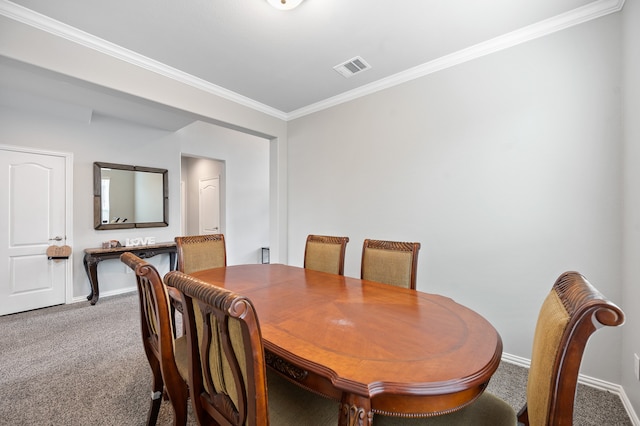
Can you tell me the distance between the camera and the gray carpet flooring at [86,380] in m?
1.72

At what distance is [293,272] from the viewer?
91.1 inches

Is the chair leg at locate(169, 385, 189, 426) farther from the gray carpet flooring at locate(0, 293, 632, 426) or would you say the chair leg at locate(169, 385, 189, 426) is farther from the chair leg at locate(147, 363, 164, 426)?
the gray carpet flooring at locate(0, 293, 632, 426)

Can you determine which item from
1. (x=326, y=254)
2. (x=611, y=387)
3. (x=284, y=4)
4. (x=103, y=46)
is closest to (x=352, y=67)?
(x=284, y=4)

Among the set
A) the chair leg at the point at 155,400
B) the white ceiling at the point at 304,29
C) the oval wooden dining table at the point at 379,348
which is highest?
the white ceiling at the point at 304,29

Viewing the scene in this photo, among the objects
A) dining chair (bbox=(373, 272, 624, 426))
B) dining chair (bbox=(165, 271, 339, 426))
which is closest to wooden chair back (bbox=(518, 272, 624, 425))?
dining chair (bbox=(373, 272, 624, 426))

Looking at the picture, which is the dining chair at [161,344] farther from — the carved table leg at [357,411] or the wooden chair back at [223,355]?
the carved table leg at [357,411]

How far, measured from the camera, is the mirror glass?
410 cm

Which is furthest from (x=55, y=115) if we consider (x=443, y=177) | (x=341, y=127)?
(x=443, y=177)

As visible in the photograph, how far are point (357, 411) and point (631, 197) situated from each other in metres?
2.17

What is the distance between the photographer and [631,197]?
1.73 metres

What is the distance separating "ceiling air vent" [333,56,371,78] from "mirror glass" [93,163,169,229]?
3.57 metres

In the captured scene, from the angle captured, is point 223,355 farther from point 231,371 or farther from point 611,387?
point 611,387

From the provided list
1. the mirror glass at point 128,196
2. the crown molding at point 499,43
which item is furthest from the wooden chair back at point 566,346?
the mirror glass at point 128,196

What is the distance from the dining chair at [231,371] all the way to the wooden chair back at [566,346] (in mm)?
722
